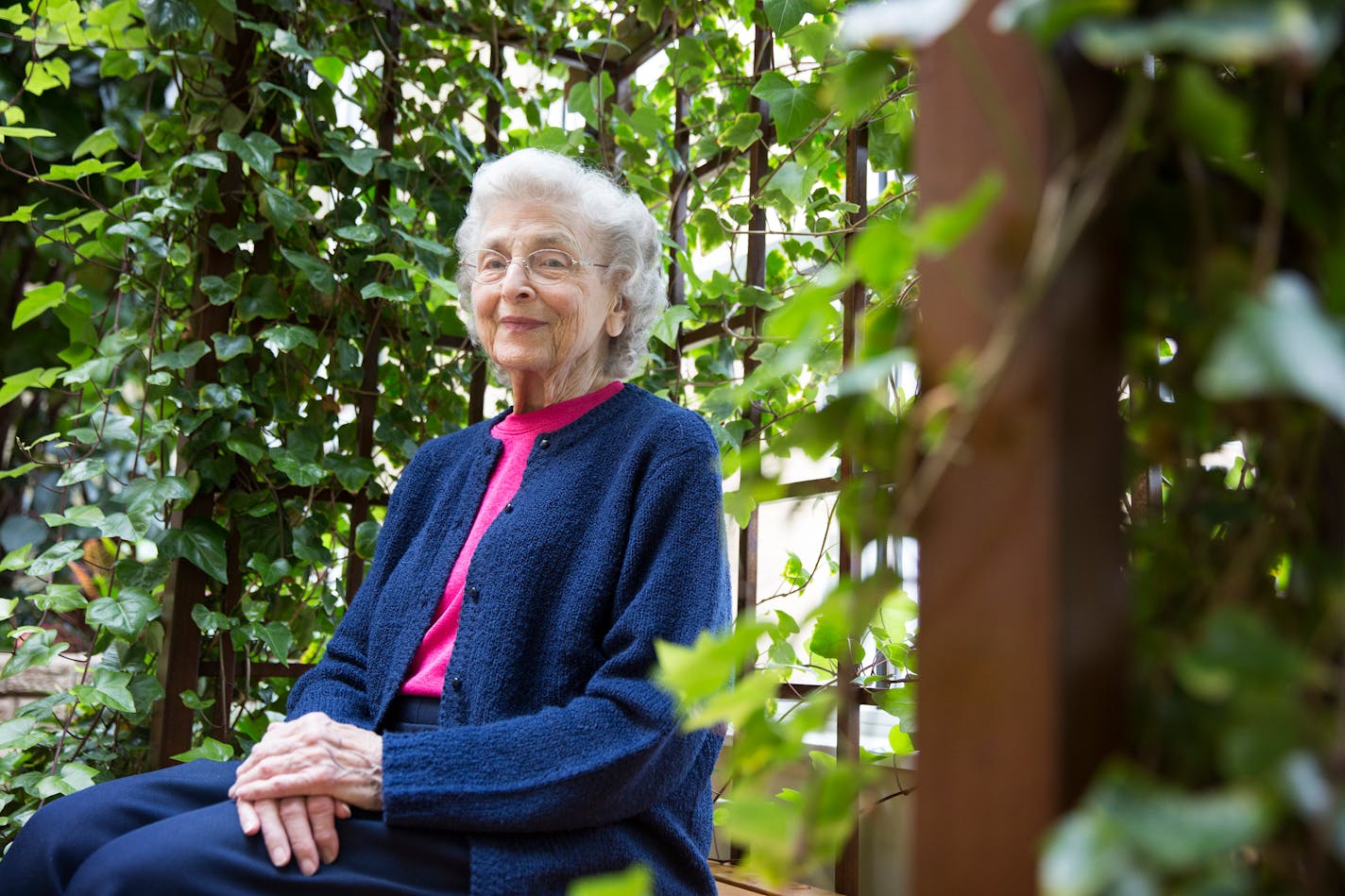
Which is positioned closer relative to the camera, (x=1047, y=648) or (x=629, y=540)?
(x=1047, y=648)

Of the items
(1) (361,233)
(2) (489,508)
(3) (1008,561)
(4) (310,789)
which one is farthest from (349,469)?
(3) (1008,561)

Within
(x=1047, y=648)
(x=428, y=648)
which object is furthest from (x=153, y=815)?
(x=1047, y=648)

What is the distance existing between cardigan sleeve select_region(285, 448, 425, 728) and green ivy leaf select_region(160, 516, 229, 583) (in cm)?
48

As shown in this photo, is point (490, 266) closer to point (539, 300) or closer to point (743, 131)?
point (539, 300)

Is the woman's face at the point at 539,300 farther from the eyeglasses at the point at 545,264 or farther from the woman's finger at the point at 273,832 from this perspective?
the woman's finger at the point at 273,832

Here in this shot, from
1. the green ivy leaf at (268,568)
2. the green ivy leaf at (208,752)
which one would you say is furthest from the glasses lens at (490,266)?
the green ivy leaf at (208,752)

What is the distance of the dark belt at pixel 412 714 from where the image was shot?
4.75 ft

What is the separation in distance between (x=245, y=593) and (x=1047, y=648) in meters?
1.98

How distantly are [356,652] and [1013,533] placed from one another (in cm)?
138

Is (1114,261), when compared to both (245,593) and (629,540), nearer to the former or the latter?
(629,540)

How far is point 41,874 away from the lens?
1.30 metres

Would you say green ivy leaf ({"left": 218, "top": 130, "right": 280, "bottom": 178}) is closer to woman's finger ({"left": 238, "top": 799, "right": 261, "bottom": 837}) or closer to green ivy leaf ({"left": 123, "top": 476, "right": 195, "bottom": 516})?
green ivy leaf ({"left": 123, "top": 476, "right": 195, "bottom": 516})

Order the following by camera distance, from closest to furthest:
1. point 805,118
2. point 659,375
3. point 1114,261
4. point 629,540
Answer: point 1114,261 → point 629,540 → point 805,118 → point 659,375

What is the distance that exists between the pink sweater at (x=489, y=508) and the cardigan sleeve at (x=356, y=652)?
0.38 ft
